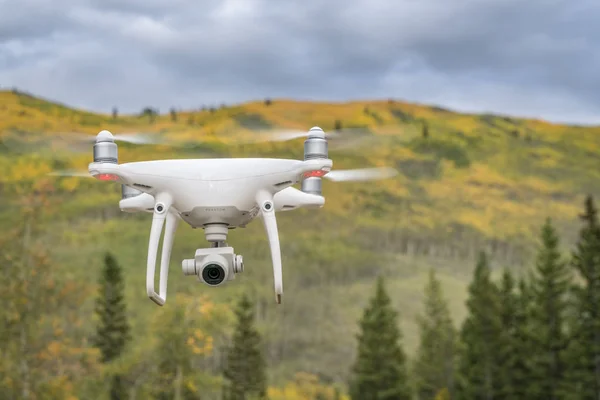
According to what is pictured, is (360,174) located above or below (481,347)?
above

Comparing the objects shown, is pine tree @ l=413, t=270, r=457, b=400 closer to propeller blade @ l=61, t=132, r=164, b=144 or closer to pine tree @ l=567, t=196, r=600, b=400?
pine tree @ l=567, t=196, r=600, b=400

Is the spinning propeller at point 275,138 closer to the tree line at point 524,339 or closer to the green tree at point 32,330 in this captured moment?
the green tree at point 32,330

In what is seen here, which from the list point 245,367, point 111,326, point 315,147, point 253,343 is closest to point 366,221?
point 253,343

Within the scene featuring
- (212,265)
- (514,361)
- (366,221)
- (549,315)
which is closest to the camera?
(212,265)

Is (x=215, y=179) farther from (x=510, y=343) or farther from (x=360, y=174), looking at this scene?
(x=510, y=343)

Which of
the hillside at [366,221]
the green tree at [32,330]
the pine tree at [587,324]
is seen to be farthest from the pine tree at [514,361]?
Result: the green tree at [32,330]

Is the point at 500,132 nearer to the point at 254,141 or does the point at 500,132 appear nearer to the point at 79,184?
the point at 79,184
